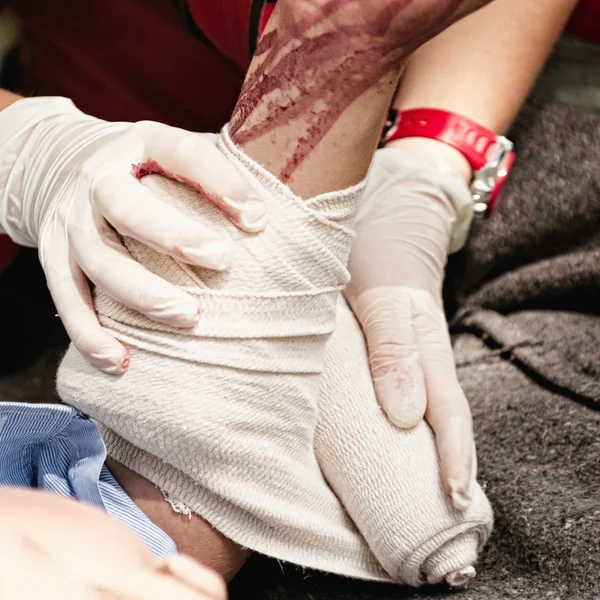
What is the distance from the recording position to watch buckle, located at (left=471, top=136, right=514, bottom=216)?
3.14 feet

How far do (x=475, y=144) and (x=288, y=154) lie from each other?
503mm

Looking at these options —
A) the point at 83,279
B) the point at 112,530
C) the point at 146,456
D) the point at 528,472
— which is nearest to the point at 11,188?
the point at 83,279

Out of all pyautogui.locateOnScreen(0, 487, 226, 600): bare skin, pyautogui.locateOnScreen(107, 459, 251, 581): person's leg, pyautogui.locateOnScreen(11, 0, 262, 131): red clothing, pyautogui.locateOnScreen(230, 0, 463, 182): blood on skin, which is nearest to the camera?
pyautogui.locateOnScreen(0, 487, 226, 600): bare skin

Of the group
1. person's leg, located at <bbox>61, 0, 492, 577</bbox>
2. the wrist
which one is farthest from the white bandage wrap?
the wrist

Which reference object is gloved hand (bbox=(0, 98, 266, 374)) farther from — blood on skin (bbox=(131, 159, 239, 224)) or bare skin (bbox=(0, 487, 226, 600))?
bare skin (bbox=(0, 487, 226, 600))

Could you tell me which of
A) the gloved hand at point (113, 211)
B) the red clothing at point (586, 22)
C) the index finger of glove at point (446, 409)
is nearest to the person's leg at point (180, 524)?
the gloved hand at point (113, 211)

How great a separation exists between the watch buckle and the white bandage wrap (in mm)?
437

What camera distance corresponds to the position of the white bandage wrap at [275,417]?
54 centimetres

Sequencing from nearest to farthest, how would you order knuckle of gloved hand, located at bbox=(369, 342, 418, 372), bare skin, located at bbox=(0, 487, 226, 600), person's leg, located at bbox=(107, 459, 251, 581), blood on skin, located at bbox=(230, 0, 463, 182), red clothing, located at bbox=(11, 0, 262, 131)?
bare skin, located at bbox=(0, 487, 226, 600) → blood on skin, located at bbox=(230, 0, 463, 182) → person's leg, located at bbox=(107, 459, 251, 581) → knuckle of gloved hand, located at bbox=(369, 342, 418, 372) → red clothing, located at bbox=(11, 0, 262, 131)

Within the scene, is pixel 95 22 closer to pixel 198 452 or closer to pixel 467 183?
pixel 467 183

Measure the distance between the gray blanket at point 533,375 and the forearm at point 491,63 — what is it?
103mm

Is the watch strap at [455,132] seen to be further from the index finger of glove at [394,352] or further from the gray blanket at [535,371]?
the index finger of glove at [394,352]

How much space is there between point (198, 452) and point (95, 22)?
73cm

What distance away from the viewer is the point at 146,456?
59 centimetres
